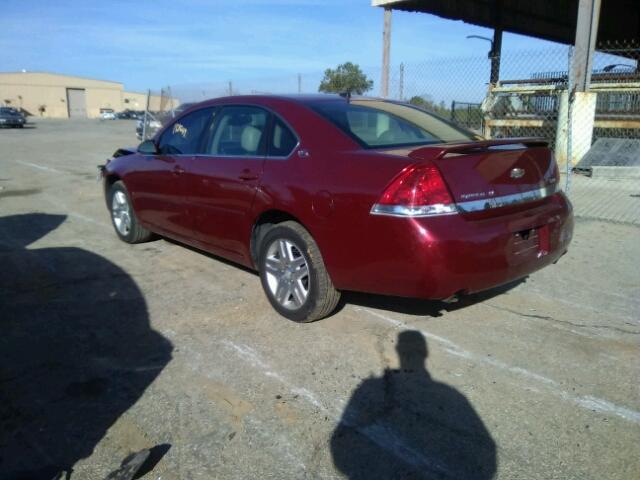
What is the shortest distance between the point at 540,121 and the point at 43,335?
12.1 m

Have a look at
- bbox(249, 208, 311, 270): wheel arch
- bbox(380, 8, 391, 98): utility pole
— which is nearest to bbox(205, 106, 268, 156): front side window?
bbox(249, 208, 311, 270): wheel arch

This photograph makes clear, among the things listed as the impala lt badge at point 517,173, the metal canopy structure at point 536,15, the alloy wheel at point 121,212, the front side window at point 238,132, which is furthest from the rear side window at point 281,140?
the metal canopy structure at point 536,15

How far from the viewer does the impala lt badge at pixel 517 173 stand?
3.56m

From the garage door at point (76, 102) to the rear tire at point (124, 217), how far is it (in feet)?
279

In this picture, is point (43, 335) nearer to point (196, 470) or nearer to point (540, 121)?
point (196, 470)

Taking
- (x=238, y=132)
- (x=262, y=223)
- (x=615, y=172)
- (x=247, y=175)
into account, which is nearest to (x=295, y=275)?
(x=262, y=223)

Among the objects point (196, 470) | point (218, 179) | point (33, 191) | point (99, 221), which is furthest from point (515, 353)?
point (33, 191)

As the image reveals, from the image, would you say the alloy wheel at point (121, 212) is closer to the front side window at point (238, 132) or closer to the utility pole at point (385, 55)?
A: the front side window at point (238, 132)

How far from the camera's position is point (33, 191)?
1009 centimetres

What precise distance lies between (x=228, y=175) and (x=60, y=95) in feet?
289

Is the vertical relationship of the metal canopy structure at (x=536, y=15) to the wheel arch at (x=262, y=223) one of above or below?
above

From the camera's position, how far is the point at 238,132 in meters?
4.52

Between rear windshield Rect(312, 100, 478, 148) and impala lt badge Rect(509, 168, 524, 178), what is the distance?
0.56 meters

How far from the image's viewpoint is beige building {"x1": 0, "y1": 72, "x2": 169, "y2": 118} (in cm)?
7631
